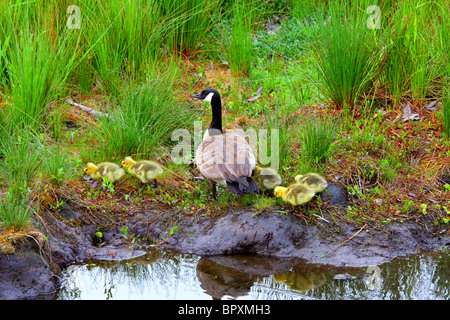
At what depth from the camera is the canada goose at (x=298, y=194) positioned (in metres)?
5.34

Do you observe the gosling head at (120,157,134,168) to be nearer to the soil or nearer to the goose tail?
the soil

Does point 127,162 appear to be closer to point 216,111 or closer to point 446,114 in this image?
point 216,111

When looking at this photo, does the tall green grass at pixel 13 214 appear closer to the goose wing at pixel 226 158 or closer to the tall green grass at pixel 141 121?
the tall green grass at pixel 141 121

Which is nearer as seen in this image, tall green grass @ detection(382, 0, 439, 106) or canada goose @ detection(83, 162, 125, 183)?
canada goose @ detection(83, 162, 125, 183)

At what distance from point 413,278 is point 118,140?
138 inches

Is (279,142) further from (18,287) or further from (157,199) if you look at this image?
(18,287)

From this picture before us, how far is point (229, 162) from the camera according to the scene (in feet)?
17.6

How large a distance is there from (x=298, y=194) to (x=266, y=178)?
1.54 ft

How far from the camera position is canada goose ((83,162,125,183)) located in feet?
19.5

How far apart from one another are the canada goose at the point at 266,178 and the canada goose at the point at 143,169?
107cm

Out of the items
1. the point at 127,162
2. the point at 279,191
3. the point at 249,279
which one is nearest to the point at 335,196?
the point at 279,191

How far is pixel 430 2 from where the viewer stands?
7.77m

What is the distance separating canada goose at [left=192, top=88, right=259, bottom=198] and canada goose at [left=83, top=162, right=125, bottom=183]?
93cm

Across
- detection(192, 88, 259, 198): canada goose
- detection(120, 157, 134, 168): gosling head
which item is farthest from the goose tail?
detection(120, 157, 134, 168): gosling head
